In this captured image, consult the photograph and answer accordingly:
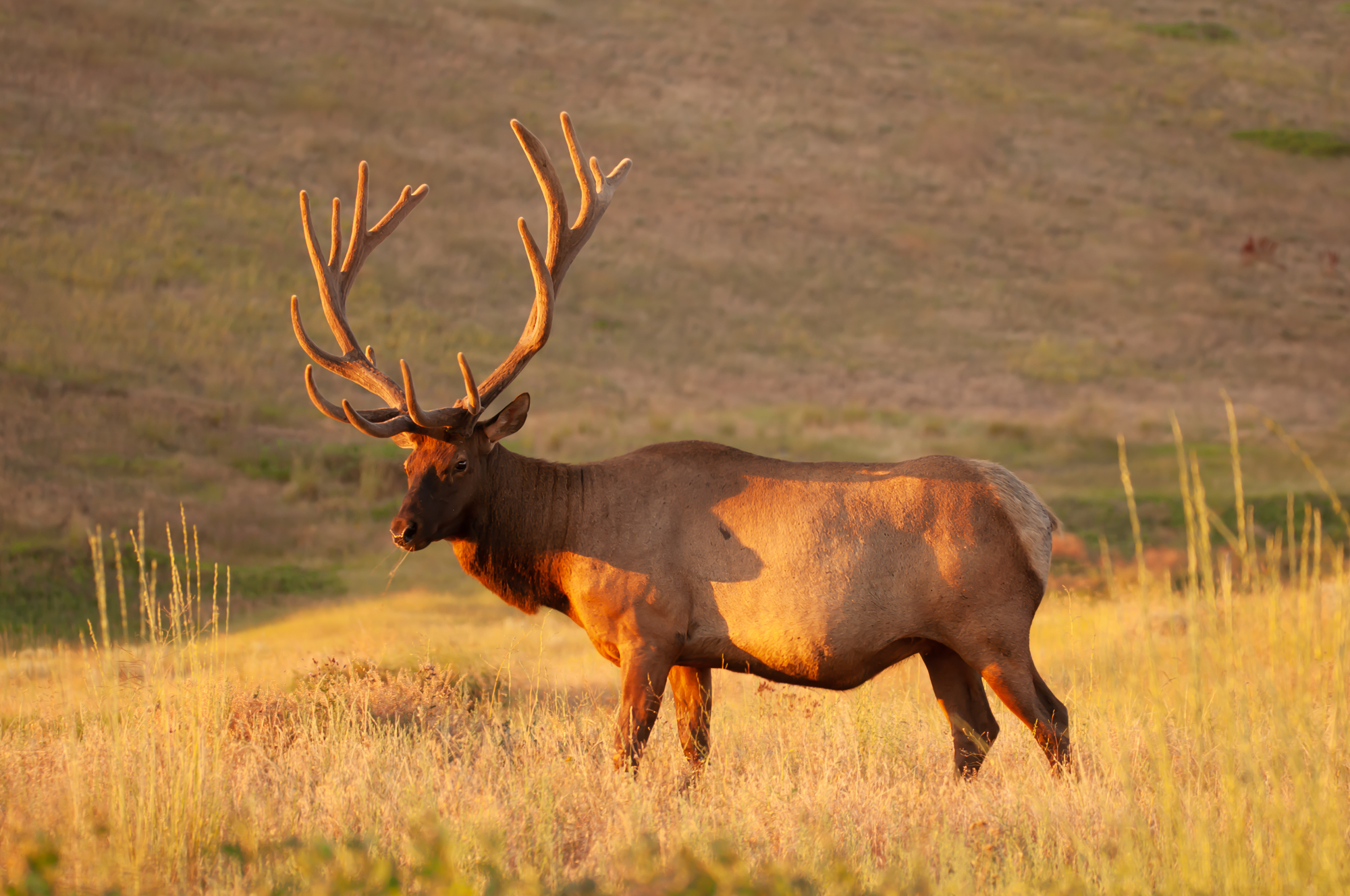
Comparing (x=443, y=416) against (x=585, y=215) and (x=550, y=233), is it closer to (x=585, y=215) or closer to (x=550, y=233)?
(x=550, y=233)

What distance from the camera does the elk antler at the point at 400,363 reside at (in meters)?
7.50

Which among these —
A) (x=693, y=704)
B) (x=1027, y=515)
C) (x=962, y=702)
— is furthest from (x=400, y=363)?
(x=962, y=702)

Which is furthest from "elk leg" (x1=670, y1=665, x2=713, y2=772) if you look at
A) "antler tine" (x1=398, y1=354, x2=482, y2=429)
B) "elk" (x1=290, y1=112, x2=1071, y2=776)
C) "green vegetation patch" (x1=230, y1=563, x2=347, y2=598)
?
"green vegetation patch" (x1=230, y1=563, x2=347, y2=598)

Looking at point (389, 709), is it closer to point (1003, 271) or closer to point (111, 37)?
point (1003, 271)

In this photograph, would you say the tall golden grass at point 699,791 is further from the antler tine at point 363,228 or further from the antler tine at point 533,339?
the antler tine at point 363,228

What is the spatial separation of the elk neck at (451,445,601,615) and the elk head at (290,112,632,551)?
11cm

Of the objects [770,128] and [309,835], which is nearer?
[309,835]

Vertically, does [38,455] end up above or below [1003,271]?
below

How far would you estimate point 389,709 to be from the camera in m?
9.44

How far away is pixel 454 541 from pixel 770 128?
63.2 meters

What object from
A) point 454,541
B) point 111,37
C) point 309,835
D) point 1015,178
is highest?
point 111,37

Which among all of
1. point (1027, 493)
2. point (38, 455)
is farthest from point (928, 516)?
point (38, 455)

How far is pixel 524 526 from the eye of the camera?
7.66 m

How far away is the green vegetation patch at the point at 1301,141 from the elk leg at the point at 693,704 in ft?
234
